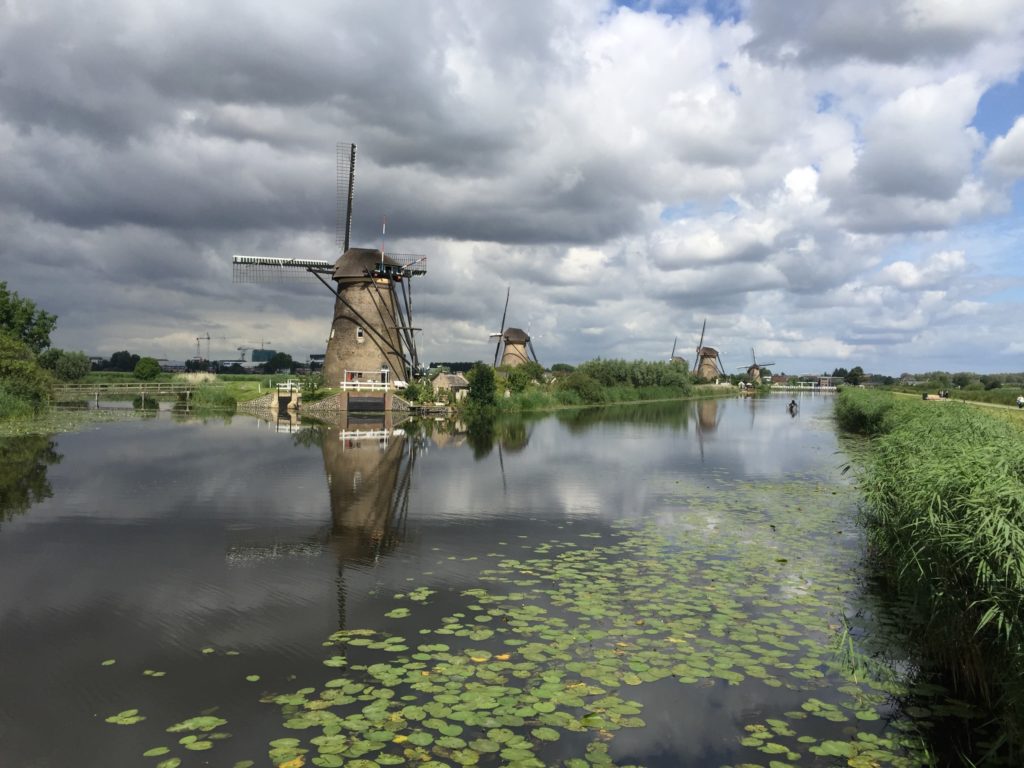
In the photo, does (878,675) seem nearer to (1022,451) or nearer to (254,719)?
(1022,451)

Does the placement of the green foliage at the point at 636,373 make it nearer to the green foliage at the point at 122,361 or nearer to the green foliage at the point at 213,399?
the green foliage at the point at 213,399

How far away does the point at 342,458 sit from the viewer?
19984 mm

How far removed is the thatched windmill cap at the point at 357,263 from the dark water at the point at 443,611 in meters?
26.7

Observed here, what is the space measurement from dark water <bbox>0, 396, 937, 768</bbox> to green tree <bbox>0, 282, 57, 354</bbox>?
119 ft

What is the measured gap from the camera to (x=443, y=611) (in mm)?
7250

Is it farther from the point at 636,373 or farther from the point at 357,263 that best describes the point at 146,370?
the point at 636,373

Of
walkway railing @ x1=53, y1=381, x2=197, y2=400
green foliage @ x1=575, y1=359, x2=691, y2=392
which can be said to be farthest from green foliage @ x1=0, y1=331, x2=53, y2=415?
green foliage @ x1=575, y1=359, x2=691, y2=392

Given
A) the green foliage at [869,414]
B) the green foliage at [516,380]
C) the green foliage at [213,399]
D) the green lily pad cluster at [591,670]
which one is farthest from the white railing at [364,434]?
the green foliage at [516,380]

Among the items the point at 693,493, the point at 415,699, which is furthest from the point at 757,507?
the point at 415,699

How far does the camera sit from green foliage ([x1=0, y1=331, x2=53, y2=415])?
30.7m

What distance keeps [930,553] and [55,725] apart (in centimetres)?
717

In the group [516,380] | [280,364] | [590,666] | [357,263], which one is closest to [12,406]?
[357,263]

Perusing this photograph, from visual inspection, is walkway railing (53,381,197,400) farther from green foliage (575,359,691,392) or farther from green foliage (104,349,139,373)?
green foliage (104,349,139,373)

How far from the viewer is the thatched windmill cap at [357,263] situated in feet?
137
